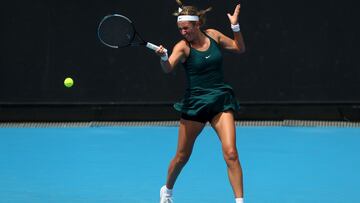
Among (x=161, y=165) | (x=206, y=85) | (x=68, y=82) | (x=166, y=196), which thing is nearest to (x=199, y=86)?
(x=206, y=85)

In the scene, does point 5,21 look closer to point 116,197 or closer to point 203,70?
point 116,197

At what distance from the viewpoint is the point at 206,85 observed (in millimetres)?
5672

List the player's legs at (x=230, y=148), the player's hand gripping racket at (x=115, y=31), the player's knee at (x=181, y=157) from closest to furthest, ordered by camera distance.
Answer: the player's legs at (x=230, y=148), the player's knee at (x=181, y=157), the player's hand gripping racket at (x=115, y=31)

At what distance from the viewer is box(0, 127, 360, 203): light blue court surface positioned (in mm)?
6434

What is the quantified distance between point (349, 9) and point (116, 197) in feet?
15.5

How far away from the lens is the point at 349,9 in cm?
989

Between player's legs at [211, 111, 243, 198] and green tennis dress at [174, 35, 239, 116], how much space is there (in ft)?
0.24

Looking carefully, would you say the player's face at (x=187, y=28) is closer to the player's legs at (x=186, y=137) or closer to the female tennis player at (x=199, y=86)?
the female tennis player at (x=199, y=86)

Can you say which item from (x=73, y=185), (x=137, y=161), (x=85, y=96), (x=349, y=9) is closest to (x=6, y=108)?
(x=85, y=96)

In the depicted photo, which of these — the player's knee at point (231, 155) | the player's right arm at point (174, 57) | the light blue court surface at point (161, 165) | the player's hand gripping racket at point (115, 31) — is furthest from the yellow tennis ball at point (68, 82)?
the player's knee at point (231, 155)

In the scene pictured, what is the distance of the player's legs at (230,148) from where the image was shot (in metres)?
5.42

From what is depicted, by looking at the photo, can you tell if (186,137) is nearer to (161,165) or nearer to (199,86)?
(199,86)

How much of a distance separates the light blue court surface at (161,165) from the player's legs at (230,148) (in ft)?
2.58

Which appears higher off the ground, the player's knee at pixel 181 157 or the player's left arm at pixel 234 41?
the player's left arm at pixel 234 41
